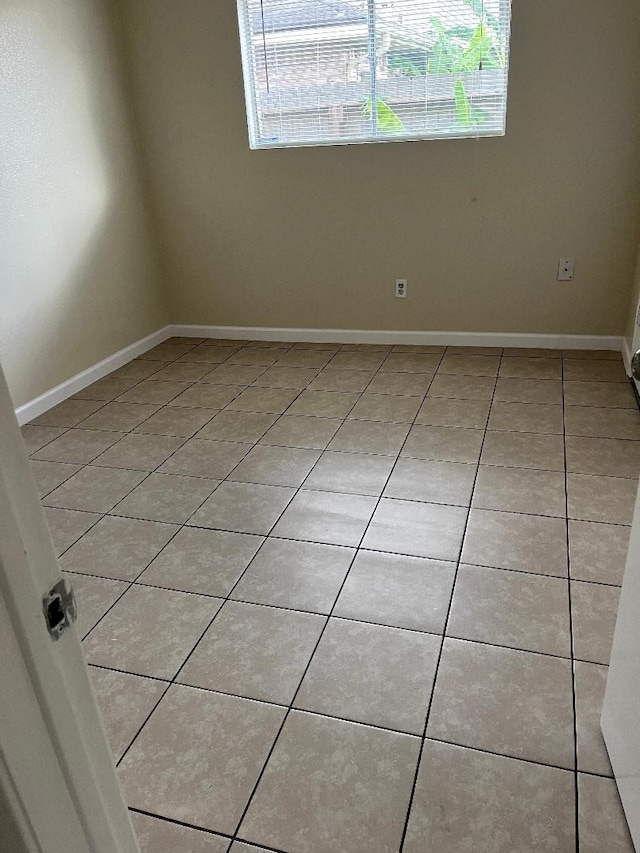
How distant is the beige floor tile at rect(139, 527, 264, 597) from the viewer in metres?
1.84

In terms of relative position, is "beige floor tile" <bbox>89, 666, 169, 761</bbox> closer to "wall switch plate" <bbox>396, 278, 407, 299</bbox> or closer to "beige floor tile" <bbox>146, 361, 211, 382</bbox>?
"beige floor tile" <bbox>146, 361, 211, 382</bbox>

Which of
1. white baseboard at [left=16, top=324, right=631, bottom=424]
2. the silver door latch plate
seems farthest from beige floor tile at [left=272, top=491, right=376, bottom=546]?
white baseboard at [left=16, top=324, right=631, bottom=424]

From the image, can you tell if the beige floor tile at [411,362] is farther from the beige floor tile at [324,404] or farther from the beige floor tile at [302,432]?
the beige floor tile at [302,432]

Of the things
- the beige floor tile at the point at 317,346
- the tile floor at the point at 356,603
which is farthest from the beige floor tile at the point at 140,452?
the beige floor tile at the point at 317,346

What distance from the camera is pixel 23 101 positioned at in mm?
2930

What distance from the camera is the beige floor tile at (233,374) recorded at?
11.3 ft

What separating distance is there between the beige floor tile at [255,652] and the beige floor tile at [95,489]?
811 millimetres

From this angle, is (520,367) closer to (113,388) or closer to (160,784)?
(113,388)

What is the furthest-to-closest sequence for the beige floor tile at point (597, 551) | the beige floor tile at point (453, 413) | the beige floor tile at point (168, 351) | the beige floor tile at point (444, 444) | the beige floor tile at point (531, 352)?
the beige floor tile at point (168, 351), the beige floor tile at point (531, 352), the beige floor tile at point (453, 413), the beige floor tile at point (444, 444), the beige floor tile at point (597, 551)

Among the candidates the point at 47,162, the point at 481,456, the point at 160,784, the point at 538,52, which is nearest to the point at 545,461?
the point at 481,456

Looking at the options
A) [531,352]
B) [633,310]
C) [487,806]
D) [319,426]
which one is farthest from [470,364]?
[487,806]

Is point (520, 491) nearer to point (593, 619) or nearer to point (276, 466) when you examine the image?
point (593, 619)

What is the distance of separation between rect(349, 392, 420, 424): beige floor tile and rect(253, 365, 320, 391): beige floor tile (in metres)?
0.41

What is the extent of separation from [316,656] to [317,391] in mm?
1828
